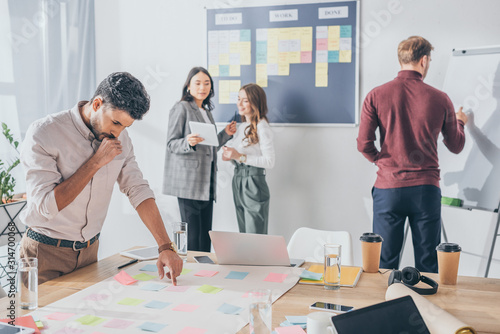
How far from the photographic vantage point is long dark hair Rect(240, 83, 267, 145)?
3.63 m

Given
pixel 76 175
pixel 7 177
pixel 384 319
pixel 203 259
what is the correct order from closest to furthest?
pixel 384 319 < pixel 76 175 < pixel 203 259 < pixel 7 177

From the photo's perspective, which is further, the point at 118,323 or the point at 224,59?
the point at 224,59

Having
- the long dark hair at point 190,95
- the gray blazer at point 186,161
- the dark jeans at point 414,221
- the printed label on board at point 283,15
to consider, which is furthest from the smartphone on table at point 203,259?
the printed label on board at point 283,15

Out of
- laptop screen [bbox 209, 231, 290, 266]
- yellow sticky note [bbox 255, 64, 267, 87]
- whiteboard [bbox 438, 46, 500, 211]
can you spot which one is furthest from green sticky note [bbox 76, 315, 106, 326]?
yellow sticky note [bbox 255, 64, 267, 87]

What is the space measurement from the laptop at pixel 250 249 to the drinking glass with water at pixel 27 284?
0.67 meters

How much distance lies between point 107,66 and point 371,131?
7.85 feet

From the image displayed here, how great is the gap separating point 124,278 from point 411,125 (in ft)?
6.21

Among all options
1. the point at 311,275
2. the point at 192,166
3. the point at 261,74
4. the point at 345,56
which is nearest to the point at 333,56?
the point at 345,56

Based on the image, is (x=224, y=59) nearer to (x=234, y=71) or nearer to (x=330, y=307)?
(x=234, y=71)

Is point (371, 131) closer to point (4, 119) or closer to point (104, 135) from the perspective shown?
point (104, 135)

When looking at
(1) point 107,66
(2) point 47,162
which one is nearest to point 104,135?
(2) point 47,162

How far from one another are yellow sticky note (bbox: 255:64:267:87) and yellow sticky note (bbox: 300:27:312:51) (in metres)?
0.32

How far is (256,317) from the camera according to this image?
131 cm

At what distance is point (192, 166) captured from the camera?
11.7ft
